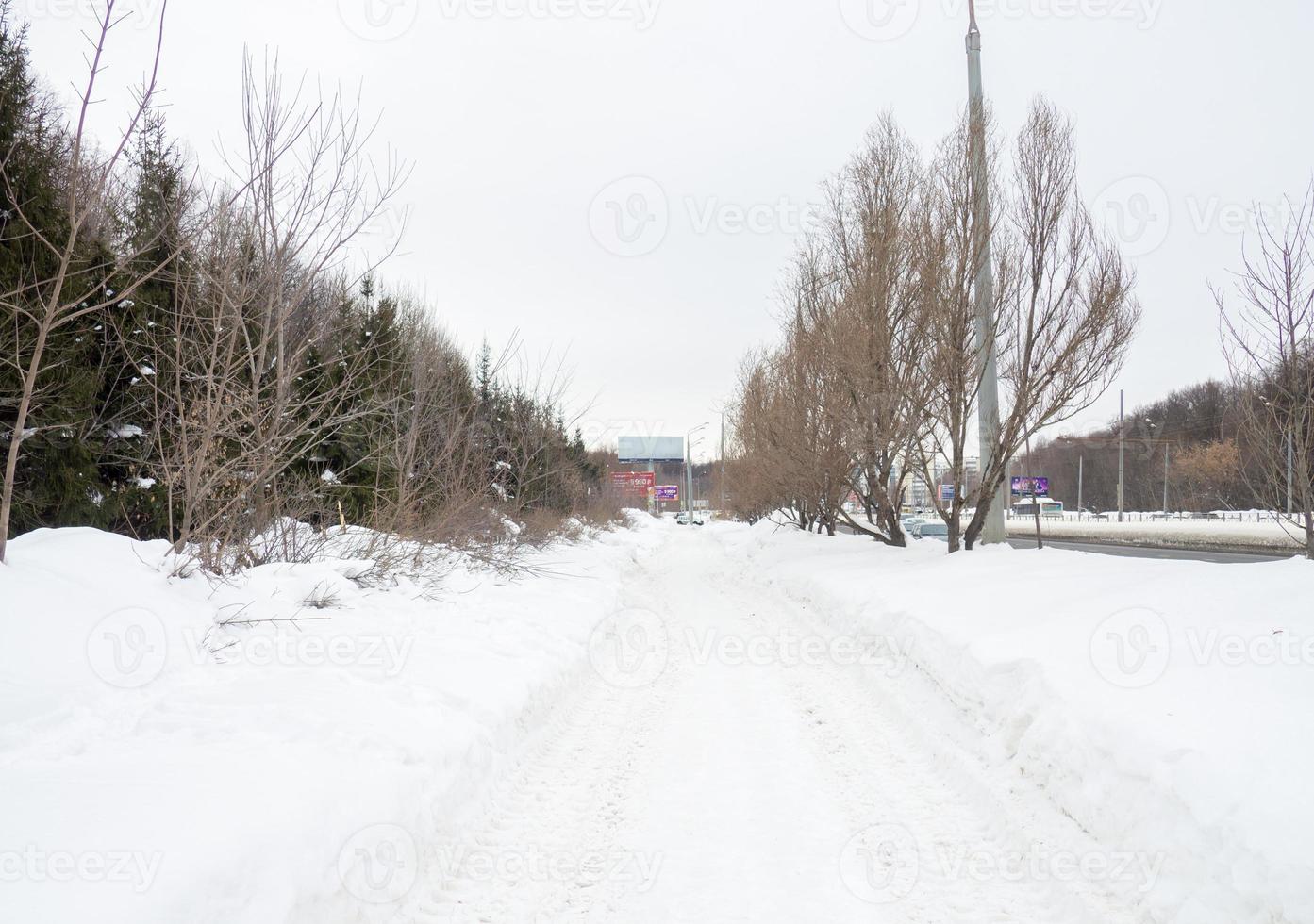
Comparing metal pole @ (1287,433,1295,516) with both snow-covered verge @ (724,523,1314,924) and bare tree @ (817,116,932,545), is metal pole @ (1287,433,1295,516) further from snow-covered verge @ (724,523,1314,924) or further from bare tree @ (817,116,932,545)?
bare tree @ (817,116,932,545)

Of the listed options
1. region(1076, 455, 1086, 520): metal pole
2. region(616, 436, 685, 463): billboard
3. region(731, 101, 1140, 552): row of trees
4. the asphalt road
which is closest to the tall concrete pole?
region(731, 101, 1140, 552): row of trees

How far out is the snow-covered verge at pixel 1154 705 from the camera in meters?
3.13

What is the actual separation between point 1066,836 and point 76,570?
5998mm

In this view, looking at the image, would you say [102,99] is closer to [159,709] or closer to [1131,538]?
[159,709]

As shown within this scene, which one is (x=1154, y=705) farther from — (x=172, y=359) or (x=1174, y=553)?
(x=1174, y=553)

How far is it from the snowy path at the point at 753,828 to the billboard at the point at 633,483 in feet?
121

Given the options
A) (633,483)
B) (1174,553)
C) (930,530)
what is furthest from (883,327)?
(633,483)

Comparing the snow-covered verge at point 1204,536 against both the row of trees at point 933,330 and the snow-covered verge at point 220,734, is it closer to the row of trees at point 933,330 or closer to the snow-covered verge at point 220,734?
the row of trees at point 933,330

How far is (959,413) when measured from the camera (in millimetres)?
12359

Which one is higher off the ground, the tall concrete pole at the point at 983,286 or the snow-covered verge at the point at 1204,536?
the tall concrete pole at the point at 983,286

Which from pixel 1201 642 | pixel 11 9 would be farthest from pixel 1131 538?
pixel 11 9

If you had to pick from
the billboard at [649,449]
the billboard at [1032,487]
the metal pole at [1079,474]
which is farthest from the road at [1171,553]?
the billboard at [649,449]

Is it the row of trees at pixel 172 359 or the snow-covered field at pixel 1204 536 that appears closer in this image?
the row of trees at pixel 172 359

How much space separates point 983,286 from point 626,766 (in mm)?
9672
